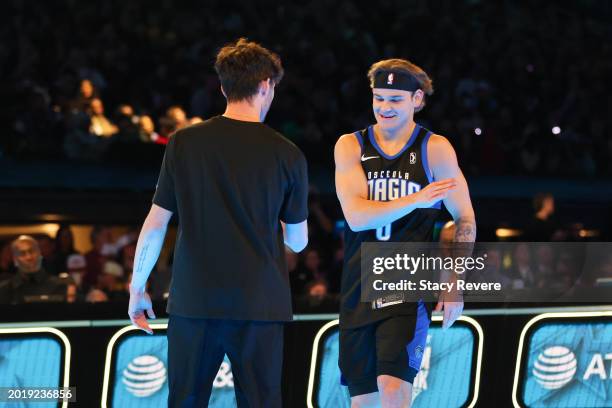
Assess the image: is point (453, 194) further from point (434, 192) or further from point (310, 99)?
point (310, 99)

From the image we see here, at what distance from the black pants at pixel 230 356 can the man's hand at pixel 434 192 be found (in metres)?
0.90

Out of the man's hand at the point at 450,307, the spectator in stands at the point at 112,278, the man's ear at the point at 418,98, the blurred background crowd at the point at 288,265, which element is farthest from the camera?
the spectator in stands at the point at 112,278

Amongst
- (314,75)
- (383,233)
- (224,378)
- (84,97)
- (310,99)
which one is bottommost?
(224,378)

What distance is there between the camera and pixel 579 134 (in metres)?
15.3

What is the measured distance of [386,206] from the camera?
4645 millimetres

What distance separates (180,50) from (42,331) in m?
8.32

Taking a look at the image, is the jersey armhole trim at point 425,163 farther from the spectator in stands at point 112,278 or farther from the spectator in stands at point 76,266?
the spectator in stands at point 76,266

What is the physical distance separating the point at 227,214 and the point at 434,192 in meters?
0.99

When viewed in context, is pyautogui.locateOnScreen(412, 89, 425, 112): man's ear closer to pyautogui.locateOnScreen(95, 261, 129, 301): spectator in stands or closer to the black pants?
the black pants

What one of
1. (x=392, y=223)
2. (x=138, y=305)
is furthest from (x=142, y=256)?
(x=392, y=223)

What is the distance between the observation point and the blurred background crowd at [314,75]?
452 inches

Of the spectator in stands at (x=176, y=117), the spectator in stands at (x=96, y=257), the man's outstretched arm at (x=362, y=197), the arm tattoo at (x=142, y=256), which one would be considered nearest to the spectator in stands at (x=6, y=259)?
the spectator in stands at (x=96, y=257)

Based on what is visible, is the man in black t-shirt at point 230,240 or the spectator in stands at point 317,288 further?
the spectator in stands at point 317,288

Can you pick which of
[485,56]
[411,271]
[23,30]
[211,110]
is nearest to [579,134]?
[485,56]
